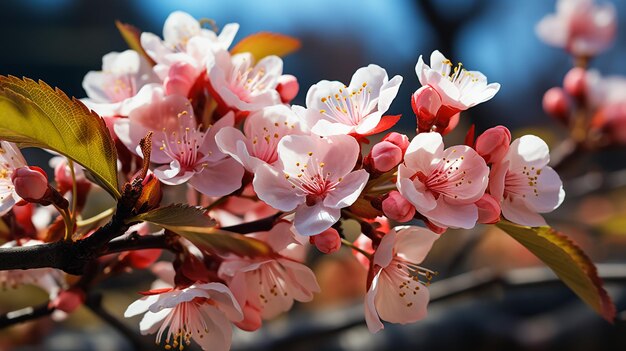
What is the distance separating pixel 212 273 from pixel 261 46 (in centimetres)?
30

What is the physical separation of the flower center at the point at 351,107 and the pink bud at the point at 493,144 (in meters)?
0.10

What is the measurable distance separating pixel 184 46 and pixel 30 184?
0.90 feet

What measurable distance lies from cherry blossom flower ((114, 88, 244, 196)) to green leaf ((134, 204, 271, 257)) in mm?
76

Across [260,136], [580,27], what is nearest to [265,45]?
[260,136]

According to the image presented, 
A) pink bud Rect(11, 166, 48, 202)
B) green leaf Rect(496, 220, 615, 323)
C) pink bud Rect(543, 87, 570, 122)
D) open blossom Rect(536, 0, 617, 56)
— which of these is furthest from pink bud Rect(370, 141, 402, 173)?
open blossom Rect(536, 0, 617, 56)

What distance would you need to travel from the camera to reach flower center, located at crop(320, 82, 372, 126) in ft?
1.90

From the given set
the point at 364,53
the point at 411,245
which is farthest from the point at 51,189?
the point at 364,53

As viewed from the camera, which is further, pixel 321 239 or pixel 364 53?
pixel 364 53

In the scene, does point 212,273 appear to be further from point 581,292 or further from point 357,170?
point 581,292

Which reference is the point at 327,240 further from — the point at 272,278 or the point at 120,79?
the point at 120,79

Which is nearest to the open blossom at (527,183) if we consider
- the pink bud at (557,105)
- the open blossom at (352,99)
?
the open blossom at (352,99)

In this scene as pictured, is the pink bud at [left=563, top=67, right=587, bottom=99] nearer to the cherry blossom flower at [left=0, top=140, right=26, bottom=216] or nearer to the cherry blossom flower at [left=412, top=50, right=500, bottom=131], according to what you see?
the cherry blossom flower at [left=412, top=50, right=500, bottom=131]

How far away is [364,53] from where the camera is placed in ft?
23.9

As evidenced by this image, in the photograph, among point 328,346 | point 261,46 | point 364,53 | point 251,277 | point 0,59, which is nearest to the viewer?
point 251,277
